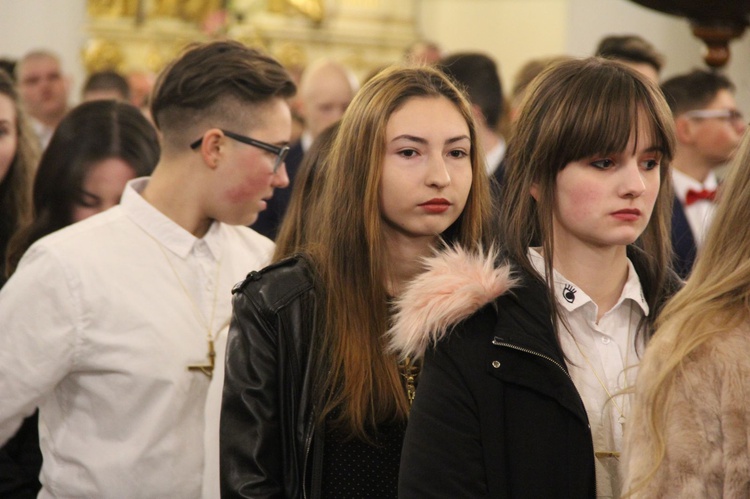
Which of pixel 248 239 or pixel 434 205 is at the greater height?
pixel 434 205

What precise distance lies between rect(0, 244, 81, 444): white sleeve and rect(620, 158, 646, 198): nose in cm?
154

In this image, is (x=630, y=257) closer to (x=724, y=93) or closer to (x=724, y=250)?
(x=724, y=250)

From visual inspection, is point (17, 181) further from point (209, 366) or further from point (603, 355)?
point (603, 355)

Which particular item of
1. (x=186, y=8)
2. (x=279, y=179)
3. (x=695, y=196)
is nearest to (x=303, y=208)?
(x=279, y=179)

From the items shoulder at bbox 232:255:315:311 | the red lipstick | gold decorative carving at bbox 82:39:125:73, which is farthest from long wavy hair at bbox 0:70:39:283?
gold decorative carving at bbox 82:39:125:73

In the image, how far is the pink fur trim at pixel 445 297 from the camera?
2.46 meters

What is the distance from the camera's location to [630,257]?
286 centimetres

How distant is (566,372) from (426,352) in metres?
0.30

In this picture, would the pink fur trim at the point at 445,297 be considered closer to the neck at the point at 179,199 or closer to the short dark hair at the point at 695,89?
the neck at the point at 179,199

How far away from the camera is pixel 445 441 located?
238cm

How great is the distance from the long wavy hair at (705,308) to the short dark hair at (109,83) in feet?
20.3

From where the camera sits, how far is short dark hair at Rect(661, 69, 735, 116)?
595 cm

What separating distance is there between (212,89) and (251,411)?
3.99 feet

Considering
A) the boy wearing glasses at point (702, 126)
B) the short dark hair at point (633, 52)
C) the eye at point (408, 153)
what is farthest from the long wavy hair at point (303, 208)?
the short dark hair at point (633, 52)
